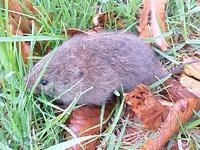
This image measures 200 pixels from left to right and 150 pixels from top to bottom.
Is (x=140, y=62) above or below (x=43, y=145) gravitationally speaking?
above

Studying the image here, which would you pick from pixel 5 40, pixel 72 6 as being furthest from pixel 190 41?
pixel 5 40

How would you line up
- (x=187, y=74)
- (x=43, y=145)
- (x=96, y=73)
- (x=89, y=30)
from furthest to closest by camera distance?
(x=89, y=30), (x=187, y=74), (x=96, y=73), (x=43, y=145)

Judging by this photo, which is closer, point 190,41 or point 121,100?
point 121,100

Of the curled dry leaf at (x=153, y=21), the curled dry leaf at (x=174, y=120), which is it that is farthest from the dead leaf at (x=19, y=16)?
the curled dry leaf at (x=174, y=120)

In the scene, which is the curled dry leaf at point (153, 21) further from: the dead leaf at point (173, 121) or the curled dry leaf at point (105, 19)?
the dead leaf at point (173, 121)

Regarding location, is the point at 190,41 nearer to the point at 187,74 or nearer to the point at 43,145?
the point at 187,74

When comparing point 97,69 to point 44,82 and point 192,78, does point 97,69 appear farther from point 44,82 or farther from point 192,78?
point 192,78
